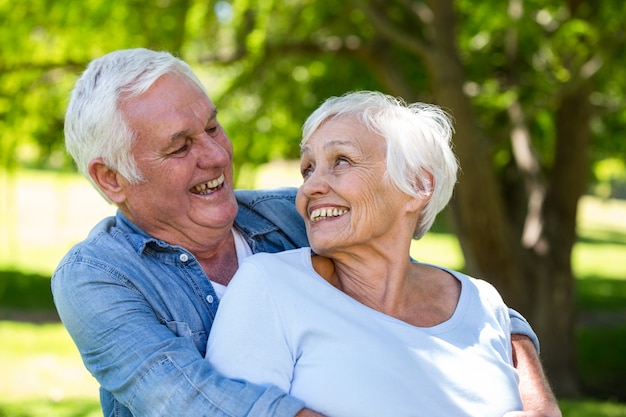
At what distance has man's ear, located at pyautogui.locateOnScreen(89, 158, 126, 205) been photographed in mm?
2654

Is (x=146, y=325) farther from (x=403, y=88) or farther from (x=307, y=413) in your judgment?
(x=403, y=88)

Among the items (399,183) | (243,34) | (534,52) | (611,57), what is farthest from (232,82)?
(399,183)

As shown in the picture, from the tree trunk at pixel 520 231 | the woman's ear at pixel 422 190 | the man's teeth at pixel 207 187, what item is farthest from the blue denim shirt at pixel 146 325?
the tree trunk at pixel 520 231

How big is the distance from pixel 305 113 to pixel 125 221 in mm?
5686

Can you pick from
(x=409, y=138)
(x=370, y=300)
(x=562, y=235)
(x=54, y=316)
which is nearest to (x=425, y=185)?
(x=409, y=138)

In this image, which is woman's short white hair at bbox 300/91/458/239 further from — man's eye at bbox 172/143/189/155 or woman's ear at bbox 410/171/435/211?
man's eye at bbox 172/143/189/155

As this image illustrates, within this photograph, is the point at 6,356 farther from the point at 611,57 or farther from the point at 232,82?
the point at 611,57

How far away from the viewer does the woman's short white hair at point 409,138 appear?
2416 millimetres

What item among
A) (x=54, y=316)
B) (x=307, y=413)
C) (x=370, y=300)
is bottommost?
(x=54, y=316)

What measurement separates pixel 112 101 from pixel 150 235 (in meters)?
0.42

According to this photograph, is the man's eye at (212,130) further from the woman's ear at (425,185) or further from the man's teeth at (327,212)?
the woman's ear at (425,185)

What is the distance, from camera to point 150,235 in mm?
2656

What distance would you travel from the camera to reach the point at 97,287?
7.47ft

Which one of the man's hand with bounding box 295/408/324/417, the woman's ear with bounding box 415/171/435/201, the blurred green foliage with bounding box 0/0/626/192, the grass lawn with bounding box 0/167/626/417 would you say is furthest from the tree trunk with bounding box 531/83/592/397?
the man's hand with bounding box 295/408/324/417
